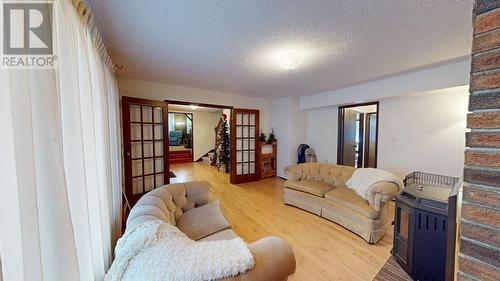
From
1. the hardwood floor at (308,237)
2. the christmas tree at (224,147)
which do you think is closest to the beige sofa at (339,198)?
the hardwood floor at (308,237)

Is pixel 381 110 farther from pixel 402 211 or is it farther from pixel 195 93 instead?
pixel 195 93

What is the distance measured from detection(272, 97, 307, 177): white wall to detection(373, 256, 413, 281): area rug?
3.31 m

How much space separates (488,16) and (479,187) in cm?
62

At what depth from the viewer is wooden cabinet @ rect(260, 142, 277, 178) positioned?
5237 mm

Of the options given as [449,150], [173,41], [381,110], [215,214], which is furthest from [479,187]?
[381,110]

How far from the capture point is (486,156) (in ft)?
2.23

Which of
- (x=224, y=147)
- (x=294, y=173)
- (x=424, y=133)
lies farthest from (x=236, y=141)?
(x=424, y=133)

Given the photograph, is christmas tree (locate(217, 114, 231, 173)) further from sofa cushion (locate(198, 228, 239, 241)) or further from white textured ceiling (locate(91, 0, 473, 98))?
sofa cushion (locate(198, 228, 239, 241))

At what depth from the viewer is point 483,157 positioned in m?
0.69

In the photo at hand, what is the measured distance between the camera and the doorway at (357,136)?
4594 mm

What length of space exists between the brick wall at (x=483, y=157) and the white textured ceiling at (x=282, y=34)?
37.1 inches

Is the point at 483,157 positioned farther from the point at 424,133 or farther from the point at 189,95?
the point at 189,95

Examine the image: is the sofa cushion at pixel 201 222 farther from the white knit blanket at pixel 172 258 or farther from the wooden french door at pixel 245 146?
the wooden french door at pixel 245 146

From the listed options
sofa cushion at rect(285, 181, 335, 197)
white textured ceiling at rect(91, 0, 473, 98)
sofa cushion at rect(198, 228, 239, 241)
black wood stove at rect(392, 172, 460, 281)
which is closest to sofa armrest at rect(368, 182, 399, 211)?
black wood stove at rect(392, 172, 460, 281)
